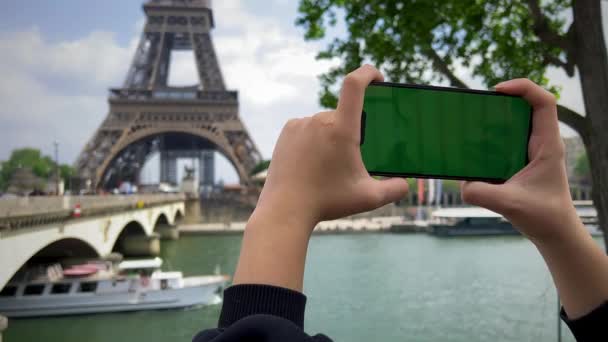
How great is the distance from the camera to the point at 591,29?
4.78m

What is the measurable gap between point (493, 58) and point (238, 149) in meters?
42.5

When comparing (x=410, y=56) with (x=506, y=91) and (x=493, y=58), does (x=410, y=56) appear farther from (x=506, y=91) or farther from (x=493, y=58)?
(x=506, y=91)

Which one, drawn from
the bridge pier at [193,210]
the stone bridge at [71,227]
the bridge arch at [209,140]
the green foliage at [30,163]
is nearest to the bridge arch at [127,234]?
the stone bridge at [71,227]

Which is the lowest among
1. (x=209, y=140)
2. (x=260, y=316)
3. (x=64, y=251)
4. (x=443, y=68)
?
(x=64, y=251)

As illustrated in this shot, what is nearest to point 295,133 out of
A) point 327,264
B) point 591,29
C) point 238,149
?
point 591,29

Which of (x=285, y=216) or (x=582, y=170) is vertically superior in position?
(x=582, y=170)

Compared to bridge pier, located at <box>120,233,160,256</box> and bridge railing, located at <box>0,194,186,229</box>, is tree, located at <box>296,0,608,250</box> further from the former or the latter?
bridge pier, located at <box>120,233,160,256</box>

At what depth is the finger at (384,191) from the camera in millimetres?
1220

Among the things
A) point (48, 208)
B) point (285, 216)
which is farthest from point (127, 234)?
point (285, 216)

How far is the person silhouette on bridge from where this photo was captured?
1119 millimetres

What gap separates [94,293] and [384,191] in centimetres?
1692

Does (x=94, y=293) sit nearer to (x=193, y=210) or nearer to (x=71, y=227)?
(x=71, y=227)

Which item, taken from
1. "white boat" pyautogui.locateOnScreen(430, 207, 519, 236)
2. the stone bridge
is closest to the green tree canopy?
the stone bridge

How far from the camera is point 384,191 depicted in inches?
48.4
